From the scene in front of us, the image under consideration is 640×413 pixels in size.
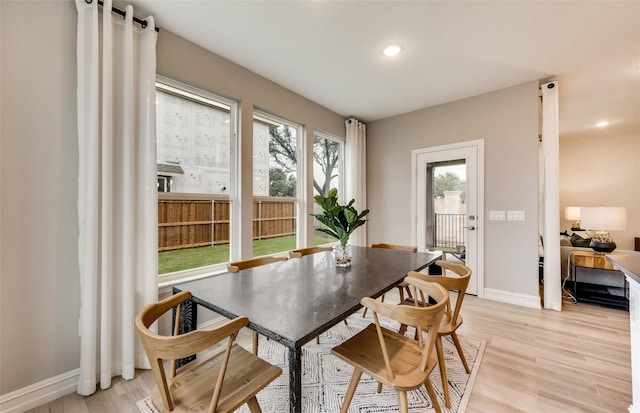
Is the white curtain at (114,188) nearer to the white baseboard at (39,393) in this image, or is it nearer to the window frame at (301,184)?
the white baseboard at (39,393)

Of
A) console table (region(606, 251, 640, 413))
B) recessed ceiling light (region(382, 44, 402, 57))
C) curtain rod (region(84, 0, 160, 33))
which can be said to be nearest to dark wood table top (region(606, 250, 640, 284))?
console table (region(606, 251, 640, 413))

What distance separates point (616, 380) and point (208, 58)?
4212 millimetres

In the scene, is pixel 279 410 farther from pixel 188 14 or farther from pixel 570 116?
pixel 570 116

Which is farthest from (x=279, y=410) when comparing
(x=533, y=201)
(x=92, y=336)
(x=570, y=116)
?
(x=570, y=116)

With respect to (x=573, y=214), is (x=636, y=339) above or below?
below

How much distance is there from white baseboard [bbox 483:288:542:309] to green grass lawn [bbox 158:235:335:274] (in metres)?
2.84

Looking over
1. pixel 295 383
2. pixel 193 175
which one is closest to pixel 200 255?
pixel 193 175

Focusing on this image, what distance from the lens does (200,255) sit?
2.54 metres

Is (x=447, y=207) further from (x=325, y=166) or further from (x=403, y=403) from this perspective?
(x=403, y=403)

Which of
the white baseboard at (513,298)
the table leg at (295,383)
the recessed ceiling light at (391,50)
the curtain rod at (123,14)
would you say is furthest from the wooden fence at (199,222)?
the white baseboard at (513,298)

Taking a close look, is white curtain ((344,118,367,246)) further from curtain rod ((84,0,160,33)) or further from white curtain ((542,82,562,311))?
curtain rod ((84,0,160,33))

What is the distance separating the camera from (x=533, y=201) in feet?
10.0

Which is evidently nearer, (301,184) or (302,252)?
(302,252)

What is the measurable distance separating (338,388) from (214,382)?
963mm
